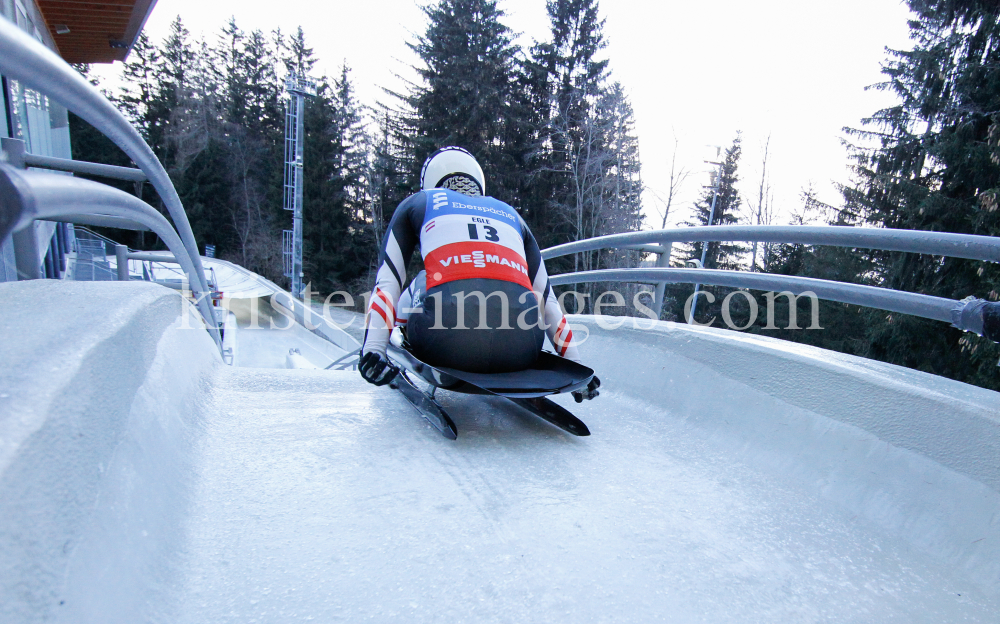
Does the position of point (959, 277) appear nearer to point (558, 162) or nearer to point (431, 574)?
point (431, 574)

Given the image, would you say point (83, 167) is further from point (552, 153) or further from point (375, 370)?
point (552, 153)

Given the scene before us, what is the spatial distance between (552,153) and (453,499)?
21.0 meters

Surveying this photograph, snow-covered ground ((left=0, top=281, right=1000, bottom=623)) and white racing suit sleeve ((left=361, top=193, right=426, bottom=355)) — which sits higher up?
white racing suit sleeve ((left=361, top=193, right=426, bottom=355))

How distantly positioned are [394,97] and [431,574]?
26615 millimetres

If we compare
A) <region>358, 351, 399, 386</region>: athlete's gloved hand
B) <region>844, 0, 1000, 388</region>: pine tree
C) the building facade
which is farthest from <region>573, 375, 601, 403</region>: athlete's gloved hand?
<region>844, 0, 1000, 388</region>: pine tree

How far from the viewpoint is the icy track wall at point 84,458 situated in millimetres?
625

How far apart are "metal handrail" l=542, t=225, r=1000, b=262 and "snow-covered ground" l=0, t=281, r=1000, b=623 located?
16.9 inches

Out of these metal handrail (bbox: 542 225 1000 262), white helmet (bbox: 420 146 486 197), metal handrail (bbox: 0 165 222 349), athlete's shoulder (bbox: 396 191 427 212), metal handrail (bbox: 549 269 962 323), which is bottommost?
metal handrail (bbox: 549 269 962 323)

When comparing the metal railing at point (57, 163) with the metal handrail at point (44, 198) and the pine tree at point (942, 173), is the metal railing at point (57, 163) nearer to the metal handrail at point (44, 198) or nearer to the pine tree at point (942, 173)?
the metal handrail at point (44, 198)

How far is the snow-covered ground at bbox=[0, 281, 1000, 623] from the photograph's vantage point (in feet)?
2.63

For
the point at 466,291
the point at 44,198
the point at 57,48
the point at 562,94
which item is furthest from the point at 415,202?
the point at 562,94

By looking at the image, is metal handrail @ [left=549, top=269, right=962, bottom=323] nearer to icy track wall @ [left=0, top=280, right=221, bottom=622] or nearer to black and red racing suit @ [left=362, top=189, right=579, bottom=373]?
black and red racing suit @ [left=362, top=189, right=579, bottom=373]

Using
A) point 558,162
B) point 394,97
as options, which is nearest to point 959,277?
point 558,162

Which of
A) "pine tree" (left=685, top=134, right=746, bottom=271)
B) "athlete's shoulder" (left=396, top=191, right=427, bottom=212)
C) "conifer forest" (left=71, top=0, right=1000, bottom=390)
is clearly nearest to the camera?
"athlete's shoulder" (left=396, top=191, right=427, bottom=212)
